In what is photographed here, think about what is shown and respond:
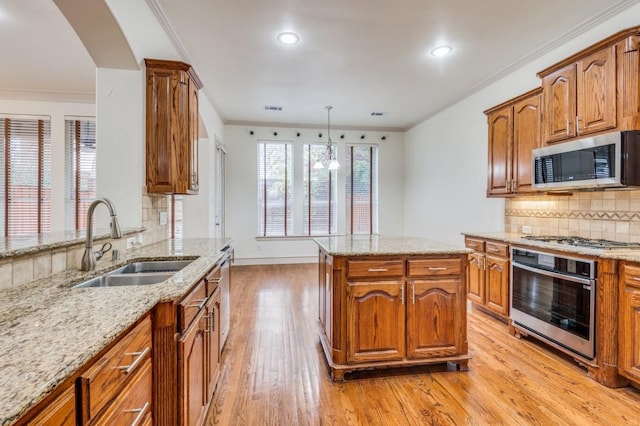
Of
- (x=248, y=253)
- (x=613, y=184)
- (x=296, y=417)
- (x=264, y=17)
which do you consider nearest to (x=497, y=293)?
(x=613, y=184)

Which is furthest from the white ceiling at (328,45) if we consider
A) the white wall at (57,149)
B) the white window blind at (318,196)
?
the white window blind at (318,196)

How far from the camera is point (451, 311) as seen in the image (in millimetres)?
2381

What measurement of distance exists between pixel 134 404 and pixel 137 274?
101cm

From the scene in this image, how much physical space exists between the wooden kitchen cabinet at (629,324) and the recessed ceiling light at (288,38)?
3.27 meters

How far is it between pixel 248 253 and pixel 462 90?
4795 mm

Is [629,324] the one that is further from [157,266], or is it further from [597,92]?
[157,266]

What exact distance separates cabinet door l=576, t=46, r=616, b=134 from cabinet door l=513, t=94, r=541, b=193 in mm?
439

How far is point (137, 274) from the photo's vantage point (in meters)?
1.91

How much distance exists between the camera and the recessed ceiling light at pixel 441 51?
10.9 ft

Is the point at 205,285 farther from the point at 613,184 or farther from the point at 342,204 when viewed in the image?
the point at 342,204

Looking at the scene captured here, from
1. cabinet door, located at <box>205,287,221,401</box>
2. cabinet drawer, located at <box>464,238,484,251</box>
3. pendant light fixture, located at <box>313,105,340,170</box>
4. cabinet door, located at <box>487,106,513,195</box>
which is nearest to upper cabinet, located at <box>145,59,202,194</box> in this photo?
cabinet door, located at <box>205,287,221,401</box>

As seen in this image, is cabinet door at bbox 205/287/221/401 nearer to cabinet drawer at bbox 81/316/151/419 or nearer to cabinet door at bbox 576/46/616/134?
cabinet drawer at bbox 81/316/151/419

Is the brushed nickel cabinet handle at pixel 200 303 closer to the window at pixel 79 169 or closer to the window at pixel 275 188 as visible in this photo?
the window at pixel 79 169

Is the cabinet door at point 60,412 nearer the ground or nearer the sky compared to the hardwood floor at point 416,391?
nearer the sky
